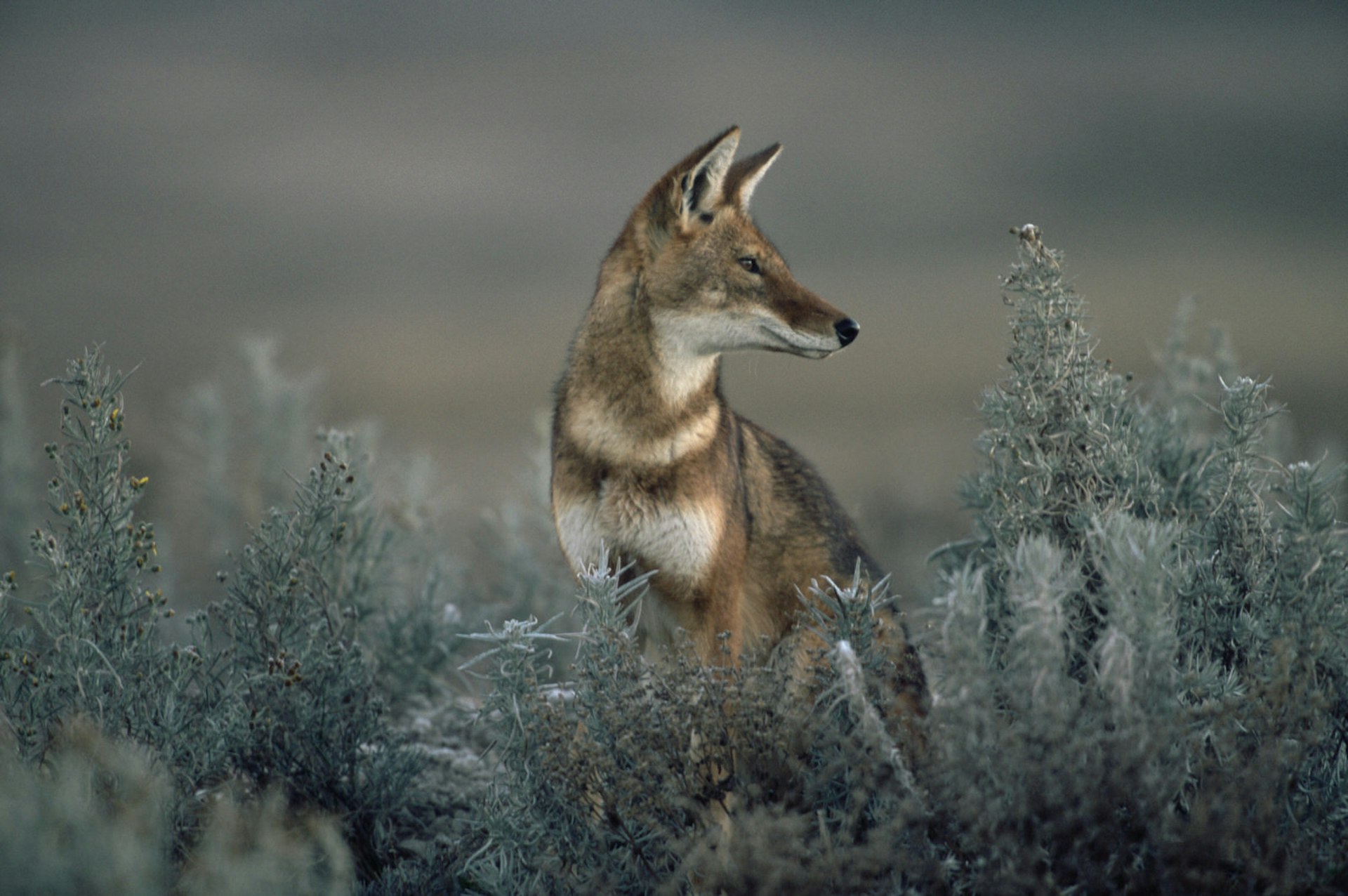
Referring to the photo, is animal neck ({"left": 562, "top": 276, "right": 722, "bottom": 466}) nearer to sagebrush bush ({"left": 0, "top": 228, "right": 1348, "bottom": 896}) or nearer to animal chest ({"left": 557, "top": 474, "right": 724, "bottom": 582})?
animal chest ({"left": 557, "top": 474, "right": 724, "bottom": 582})

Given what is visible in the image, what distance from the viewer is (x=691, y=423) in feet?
16.4

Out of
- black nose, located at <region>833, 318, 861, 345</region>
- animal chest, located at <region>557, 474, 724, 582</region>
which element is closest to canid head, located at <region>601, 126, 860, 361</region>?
black nose, located at <region>833, 318, 861, 345</region>

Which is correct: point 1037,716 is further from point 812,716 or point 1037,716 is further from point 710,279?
point 710,279

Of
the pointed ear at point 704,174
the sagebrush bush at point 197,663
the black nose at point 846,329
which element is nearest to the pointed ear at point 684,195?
the pointed ear at point 704,174

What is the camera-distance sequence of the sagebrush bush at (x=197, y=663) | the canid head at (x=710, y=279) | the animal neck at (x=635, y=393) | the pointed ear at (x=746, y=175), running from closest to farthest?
1. the sagebrush bush at (x=197, y=663)
2. the animal neck at (x=635, y=393)
3. the canid head at (x=710, y=279)
4. the pointed ear at (x=746, y=175)

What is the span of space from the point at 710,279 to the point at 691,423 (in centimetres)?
76

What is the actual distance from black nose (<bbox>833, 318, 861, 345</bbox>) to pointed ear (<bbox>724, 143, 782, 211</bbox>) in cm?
98

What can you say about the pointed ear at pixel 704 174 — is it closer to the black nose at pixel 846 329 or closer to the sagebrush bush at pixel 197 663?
the black nose at pixel 846 329

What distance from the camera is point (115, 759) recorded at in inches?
108

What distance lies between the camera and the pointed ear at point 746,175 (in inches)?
213

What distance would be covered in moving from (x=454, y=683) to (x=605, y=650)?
3903 mm

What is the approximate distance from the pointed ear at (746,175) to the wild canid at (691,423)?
0.04 ft

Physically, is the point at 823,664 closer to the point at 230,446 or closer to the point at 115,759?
the point at 115,759

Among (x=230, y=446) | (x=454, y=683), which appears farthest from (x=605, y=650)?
(x=230, y=446)
